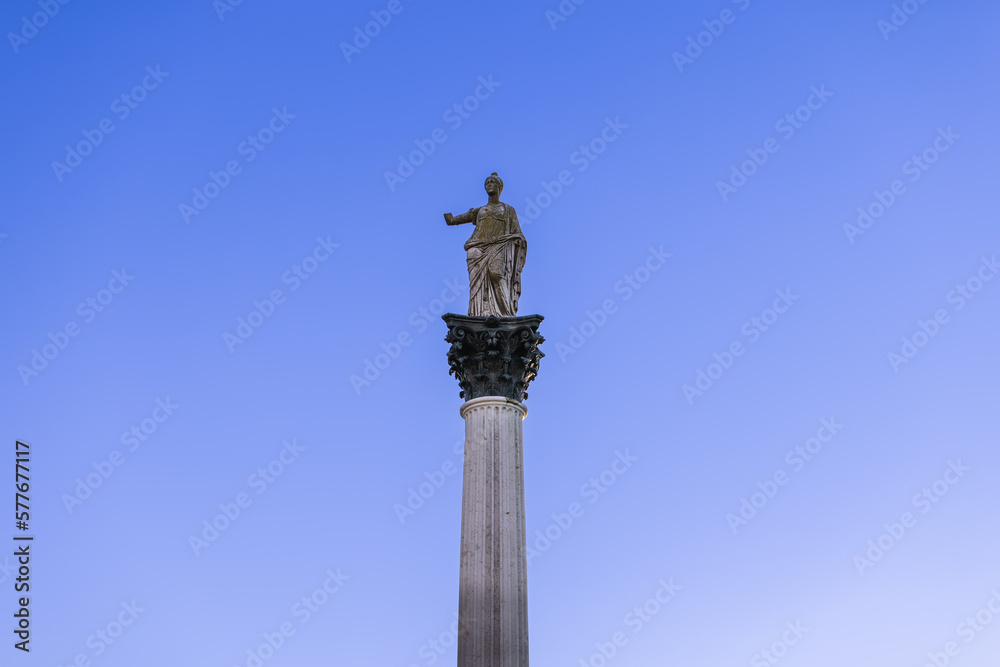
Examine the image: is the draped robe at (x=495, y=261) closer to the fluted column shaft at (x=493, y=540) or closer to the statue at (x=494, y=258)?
the statue at (x=494, y=258)

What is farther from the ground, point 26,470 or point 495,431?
point 26,470

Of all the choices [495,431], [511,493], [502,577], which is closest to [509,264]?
[495,431]

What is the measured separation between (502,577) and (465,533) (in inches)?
44.8

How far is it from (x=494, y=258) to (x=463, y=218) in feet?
5.74

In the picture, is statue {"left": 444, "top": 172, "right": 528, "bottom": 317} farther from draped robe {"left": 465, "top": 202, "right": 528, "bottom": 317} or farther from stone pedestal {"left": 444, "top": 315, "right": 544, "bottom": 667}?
stone pedestal {"left": 444, "top": 315, "right": 544, "bottom": 667}

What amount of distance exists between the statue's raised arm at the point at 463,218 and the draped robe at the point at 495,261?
0.54ft

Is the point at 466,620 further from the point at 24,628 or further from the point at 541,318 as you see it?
the point at 24,628

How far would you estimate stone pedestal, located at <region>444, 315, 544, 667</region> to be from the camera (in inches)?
648

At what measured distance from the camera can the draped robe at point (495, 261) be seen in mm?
20234

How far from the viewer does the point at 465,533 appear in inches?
693

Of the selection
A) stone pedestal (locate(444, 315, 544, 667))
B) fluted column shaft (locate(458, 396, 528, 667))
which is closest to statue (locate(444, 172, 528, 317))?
stone pedestal (locate(444, 315, 544, 667))

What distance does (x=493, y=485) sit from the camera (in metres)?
17.9

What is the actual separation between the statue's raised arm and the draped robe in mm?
164

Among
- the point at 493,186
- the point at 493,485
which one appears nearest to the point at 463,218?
the point at 493,186
